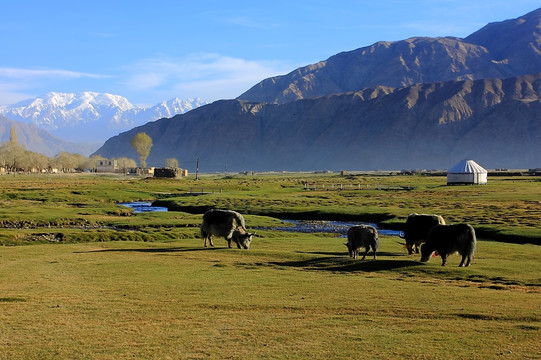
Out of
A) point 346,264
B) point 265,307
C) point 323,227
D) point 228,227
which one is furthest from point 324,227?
point 265,307

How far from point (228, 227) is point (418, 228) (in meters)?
9.97

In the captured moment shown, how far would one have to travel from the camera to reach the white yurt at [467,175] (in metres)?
122

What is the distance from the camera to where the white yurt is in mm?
121938

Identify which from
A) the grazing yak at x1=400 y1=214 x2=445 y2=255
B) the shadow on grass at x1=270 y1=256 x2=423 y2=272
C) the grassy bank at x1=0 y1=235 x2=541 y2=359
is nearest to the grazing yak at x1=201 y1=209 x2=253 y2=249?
the grassy bank at x1=0 y1=235 x2=541 y2=359

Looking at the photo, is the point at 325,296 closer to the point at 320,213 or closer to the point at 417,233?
the point at 417,233

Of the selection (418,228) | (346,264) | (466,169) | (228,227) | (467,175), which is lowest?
(346,264)

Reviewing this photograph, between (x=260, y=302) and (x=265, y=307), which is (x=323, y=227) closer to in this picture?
(x=260, y=302)

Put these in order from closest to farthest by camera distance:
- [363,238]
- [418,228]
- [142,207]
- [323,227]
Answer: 1. [363,238]
2. [418,228]
3. [323,227]
4. [142,207]

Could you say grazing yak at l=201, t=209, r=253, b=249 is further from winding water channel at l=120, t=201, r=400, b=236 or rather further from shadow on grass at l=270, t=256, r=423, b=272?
winding water channel at l=120, t=201, r=400, b=236

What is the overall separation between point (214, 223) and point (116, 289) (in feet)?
41.1

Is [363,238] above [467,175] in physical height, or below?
below

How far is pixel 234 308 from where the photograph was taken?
1744 cm

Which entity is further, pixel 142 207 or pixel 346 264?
pixel 142 207

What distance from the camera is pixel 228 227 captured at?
3188cm
